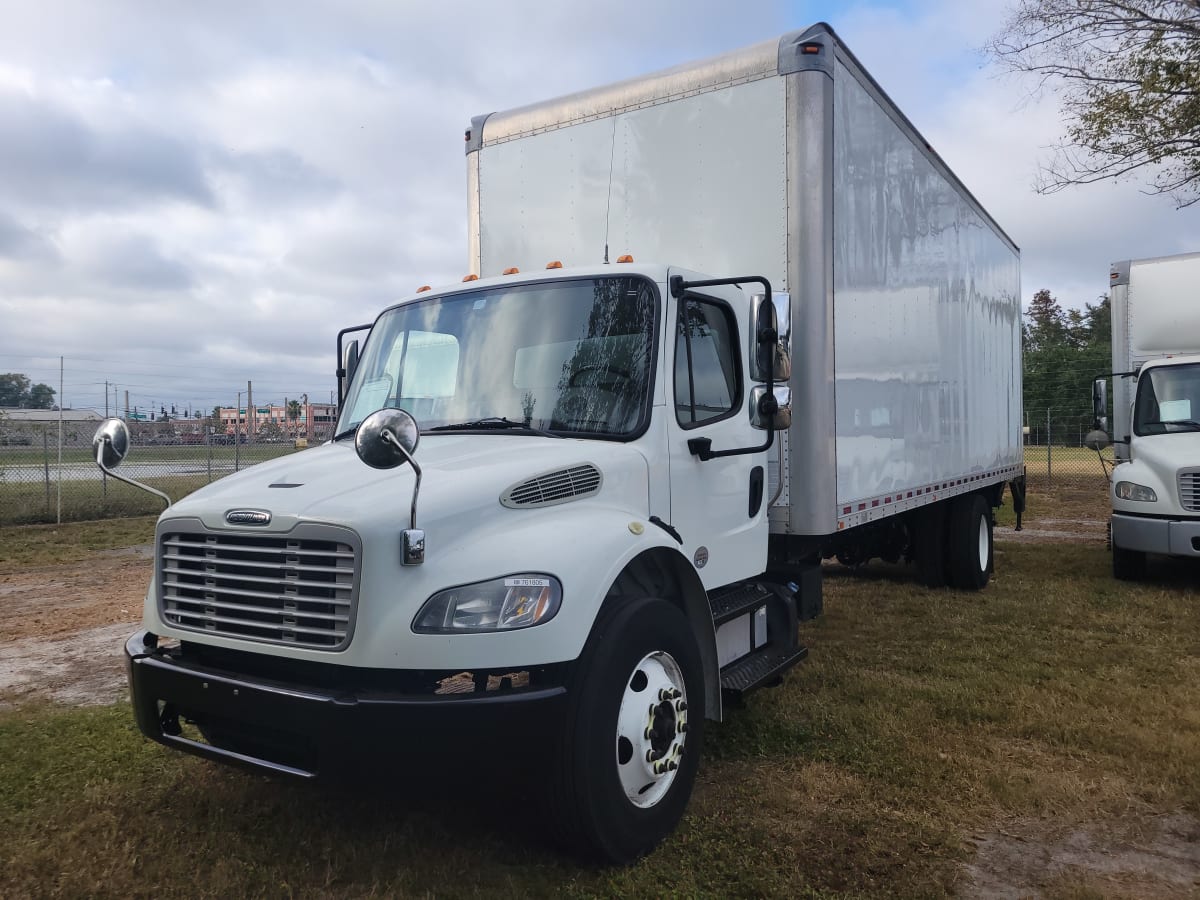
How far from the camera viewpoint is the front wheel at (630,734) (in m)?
3.15

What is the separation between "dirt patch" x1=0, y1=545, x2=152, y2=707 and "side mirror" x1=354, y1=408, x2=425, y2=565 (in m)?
3.83

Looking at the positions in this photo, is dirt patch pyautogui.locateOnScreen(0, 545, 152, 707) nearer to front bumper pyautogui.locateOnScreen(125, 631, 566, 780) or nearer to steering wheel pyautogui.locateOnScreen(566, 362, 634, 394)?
front bumper pyautogui.locateOnScreen(125, 631, 566, 780)

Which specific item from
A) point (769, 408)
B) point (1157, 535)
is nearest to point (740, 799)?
point (769, 408)

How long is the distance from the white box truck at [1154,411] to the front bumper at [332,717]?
27.1ft

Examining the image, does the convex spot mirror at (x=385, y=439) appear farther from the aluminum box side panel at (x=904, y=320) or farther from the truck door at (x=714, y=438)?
the aluminum box side panel at (x=904, y=320)

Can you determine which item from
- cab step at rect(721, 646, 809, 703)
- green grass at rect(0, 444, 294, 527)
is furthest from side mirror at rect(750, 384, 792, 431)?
green grass at rect(0, 444, 294, 527)

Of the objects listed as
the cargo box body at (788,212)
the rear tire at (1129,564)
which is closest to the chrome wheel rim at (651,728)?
the cargo box body at (788,212)

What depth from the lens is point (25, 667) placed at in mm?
6473

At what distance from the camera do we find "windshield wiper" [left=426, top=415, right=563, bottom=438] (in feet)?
12.8

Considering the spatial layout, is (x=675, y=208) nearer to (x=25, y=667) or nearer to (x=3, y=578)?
(x=25, y=667)

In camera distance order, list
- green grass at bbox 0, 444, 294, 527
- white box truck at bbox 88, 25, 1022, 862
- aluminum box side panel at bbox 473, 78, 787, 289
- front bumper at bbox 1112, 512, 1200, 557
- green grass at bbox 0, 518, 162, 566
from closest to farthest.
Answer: white box truck at bbox 88, 25, 1022, 862 < aluminum box side panel at bbox 473, 78, 787, 289 < front bumper at bbox 1112, 512, 1200, 557 < green grass at bbox 0, 518, 162, 566 < green grass at bbox 0, 444, 294, 527

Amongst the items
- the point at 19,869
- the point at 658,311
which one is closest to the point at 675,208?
the point at 658,311

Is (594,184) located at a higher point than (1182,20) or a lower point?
lower

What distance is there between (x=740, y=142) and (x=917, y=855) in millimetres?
3890
